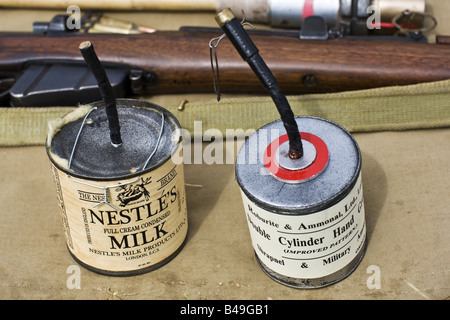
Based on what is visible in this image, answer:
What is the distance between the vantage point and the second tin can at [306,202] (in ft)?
3.54

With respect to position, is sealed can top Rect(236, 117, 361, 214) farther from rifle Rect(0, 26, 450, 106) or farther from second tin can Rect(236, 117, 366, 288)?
rifle Rect(0, 26, 450, 106)

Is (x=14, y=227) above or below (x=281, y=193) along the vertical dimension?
below

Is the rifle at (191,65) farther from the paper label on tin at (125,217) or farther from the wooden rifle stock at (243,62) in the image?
the paper label on tin at (125,217)

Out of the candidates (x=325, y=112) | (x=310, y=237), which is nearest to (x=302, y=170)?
(x=310, y=237)

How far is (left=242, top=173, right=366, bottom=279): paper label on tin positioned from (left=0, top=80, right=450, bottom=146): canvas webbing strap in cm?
43

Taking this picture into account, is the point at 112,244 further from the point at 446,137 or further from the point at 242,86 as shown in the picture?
the point at 446,137

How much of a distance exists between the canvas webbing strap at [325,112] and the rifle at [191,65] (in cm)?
5

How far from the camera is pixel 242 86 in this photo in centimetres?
168

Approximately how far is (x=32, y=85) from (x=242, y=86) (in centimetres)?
54

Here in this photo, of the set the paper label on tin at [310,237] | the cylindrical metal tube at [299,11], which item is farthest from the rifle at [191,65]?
the paper label on tin at [310,237]

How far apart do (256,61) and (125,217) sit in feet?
1.24

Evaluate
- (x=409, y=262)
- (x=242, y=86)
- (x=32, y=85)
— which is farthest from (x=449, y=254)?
(x=32, y=85)

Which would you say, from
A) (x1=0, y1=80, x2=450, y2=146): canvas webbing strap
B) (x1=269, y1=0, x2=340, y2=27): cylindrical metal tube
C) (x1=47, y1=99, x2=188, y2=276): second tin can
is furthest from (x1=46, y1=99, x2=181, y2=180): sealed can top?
(x1=269, y1=0, x2=340, y2=27): cylindrical metal tube

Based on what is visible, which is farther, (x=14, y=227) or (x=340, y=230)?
(x=14, y=227)
